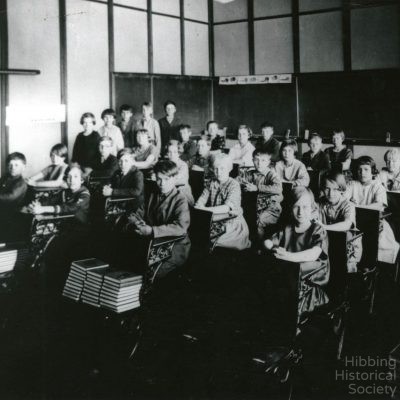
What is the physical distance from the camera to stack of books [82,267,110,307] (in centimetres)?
333

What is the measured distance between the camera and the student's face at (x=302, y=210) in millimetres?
3238

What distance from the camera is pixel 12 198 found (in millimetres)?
4926

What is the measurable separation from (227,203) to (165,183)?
617 mm

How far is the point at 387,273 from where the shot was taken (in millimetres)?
4793

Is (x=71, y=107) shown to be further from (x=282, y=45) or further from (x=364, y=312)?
(x=364, y=312)

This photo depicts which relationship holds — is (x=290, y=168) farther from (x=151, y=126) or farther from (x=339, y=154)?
(x=151, y=126)

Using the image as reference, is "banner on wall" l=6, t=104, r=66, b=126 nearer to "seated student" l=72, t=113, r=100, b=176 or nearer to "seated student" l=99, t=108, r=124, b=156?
"seated student" l=99, t=108, r=124, b=156

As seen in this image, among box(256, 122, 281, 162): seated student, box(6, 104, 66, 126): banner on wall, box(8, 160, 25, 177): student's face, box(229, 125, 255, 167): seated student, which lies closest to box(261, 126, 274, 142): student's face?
box(256, 122, 281, 162): seated student

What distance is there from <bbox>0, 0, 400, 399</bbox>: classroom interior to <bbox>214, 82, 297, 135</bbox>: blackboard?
3 centimetres

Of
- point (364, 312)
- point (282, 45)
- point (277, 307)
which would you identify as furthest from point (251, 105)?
point (277, 307)

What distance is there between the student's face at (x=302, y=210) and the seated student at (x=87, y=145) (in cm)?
395

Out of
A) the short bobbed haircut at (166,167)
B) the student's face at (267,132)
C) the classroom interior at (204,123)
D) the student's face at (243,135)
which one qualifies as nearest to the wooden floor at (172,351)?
the classroom interior at (204,123)

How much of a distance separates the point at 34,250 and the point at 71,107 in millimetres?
3703

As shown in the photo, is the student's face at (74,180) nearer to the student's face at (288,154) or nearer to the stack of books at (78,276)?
the stack of books at (78,276)
